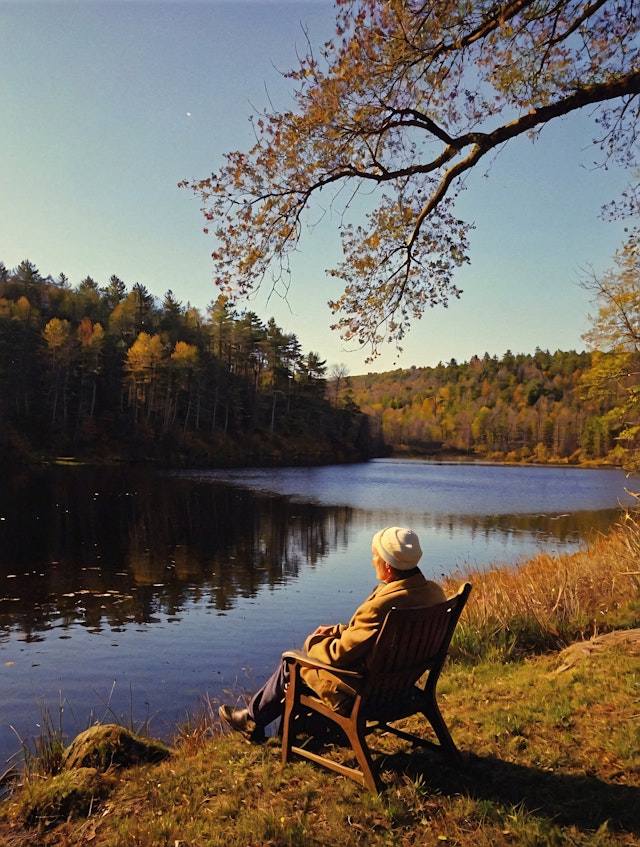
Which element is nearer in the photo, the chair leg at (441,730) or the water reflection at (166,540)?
the chair leg at (441,730)

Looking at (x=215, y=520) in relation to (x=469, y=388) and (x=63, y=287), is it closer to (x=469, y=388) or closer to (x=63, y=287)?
(x=63, y=287)

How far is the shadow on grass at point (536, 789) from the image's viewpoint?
3.57 metres

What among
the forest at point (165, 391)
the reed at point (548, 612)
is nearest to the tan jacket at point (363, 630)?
the reed at point (548, 612)

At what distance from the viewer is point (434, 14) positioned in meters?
6.67

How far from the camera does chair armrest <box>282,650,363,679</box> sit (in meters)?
3.93

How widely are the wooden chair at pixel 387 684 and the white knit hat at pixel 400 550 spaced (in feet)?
0.99

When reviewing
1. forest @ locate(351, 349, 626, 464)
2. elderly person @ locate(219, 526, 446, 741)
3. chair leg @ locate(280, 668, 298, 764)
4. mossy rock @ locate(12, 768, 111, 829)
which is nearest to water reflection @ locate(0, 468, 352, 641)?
mossy rock @ locate(12, 768, 111, 829)

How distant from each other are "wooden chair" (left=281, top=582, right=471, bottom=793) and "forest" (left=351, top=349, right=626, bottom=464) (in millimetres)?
90104

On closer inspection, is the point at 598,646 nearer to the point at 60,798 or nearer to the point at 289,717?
the point at 289,717

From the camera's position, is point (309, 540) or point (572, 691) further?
point (309, 540)

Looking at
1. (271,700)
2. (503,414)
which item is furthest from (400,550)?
(503,414)

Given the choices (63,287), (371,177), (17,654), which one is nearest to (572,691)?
(371,177)

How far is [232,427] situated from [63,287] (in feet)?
107

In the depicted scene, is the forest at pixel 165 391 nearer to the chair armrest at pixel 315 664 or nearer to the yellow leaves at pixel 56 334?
the yellow leaves at pixel 56 334
